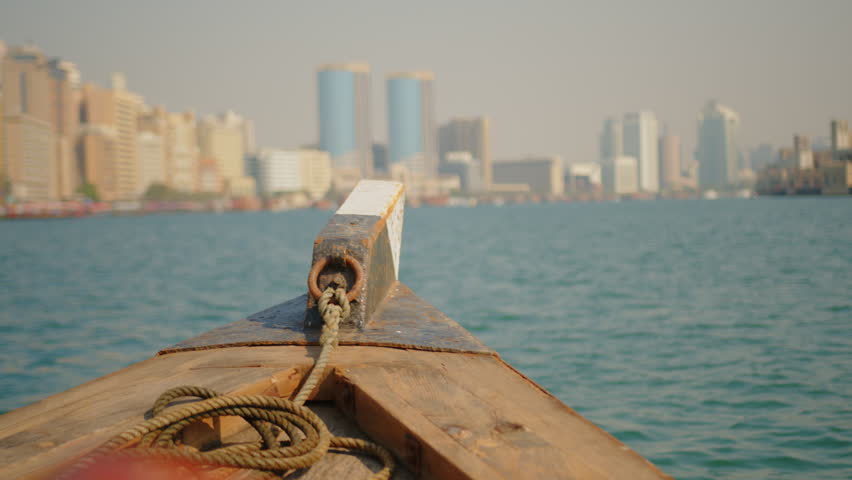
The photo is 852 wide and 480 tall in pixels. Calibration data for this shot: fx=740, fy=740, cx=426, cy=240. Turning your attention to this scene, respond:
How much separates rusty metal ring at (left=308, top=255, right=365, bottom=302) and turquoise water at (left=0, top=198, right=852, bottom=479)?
3409 millimetres

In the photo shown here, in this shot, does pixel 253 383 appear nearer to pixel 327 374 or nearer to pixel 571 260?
pixel 327 374

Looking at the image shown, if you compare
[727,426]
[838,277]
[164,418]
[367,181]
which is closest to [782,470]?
[727,426]

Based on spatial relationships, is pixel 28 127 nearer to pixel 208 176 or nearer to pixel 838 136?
pixel 208 176

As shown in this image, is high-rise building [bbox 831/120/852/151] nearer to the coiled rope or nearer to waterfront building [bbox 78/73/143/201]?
waterfront building [bbox 78/73/143/201]

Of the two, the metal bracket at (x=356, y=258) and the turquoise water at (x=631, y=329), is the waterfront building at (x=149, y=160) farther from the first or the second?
the metal bracket at (x=356, y=258)

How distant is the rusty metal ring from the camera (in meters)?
3.05

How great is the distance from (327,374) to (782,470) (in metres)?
4.21

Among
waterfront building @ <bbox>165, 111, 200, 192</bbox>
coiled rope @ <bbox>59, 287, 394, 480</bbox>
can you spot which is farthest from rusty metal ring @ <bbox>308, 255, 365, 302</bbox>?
waterfront building @ <bbox>165, 111, 200, 192</bbox>

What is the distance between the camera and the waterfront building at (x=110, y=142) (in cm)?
13475

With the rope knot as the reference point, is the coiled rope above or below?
below

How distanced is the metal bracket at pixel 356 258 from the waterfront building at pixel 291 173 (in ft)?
598

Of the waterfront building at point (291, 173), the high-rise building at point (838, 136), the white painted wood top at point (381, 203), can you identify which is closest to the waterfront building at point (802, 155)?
the high-rise building at point (838, 136)

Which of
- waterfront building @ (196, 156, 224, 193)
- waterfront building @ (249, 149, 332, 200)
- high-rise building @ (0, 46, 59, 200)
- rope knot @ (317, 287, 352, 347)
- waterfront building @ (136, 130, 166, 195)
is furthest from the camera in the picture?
waterfront building @ (249, 149, 332, 200)

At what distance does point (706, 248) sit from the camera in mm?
29625
